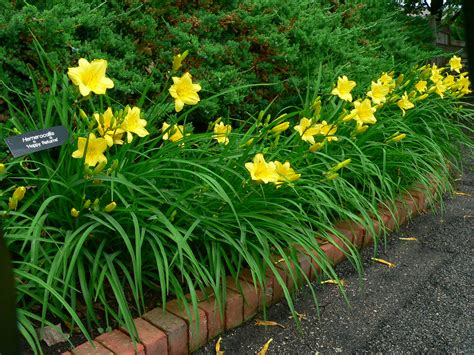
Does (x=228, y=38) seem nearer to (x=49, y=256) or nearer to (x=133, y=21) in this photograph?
(x=133, y=21)

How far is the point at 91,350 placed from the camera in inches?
60.4

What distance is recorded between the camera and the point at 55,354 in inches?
61.5

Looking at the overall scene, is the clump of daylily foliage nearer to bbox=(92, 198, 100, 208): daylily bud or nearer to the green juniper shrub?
Answer: bbox=(92, 198, 100, 208): daylily bud

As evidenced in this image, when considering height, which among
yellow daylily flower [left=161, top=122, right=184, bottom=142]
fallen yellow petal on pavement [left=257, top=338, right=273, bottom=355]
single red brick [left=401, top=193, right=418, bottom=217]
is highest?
yellow daylily flower [left=161, top=122, right=184, bottom=142]

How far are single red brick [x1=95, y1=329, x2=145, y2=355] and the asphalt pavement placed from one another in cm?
31

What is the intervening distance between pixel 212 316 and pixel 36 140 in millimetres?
856

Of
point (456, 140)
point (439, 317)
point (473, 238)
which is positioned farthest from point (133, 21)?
point (456, 140)

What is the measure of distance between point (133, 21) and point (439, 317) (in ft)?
6.78

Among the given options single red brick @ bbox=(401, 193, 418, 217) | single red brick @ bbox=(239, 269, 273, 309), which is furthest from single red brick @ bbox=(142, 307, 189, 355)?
single red brick @ bbox=(401, 193, 418, 217)

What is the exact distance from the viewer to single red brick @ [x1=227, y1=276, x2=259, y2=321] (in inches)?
75.2

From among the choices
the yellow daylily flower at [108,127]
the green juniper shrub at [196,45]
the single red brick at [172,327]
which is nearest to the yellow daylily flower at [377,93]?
the green juniper shrub at [196,45]

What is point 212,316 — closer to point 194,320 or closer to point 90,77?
point 194,320

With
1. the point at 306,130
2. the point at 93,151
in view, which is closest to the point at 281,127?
the point at 306,130

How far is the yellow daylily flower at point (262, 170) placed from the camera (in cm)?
183
